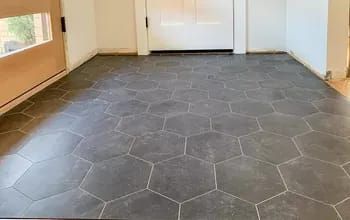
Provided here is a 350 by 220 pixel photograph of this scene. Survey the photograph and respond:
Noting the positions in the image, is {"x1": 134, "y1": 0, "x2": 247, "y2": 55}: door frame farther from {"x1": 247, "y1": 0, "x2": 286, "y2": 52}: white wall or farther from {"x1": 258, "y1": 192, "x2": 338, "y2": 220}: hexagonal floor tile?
{"x1": 258, "y1": 192, "x2": 338, "y2": 220}: hexagonal floor tile

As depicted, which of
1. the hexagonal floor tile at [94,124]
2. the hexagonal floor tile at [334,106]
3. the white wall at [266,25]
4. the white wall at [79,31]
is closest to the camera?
the hexagonal floor tile at [94,124]

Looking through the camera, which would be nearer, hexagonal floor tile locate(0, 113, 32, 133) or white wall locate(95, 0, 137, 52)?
hexagonal floor tile locate(0, 113, 32, 133)

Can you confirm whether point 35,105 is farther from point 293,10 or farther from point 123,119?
point 293,10

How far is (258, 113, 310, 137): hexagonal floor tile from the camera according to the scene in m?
1.93

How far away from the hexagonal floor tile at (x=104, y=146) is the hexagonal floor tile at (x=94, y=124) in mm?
67

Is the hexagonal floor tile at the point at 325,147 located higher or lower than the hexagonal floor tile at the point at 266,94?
lower

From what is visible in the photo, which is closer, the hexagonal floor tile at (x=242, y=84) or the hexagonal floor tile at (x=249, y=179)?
the hexagonal floor tile at (x=249, y=179)

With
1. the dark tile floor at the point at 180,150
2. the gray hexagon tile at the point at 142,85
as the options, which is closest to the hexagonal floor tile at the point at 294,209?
the dark tile floor at the point at 180,150

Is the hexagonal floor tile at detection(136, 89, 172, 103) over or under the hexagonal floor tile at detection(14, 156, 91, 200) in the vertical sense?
over

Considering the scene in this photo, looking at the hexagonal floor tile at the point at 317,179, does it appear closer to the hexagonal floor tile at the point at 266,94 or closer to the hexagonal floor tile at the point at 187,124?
the hexagonal floor tile at the point at 187,124

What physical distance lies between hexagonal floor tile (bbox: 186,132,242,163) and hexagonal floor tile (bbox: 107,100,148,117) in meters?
0.52

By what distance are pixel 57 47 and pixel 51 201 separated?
1929 mm

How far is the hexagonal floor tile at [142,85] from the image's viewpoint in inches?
110

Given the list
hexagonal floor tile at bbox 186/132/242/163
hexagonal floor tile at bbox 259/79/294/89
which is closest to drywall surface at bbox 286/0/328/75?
hexagonal floor tile at bbox 259/79/294/89
